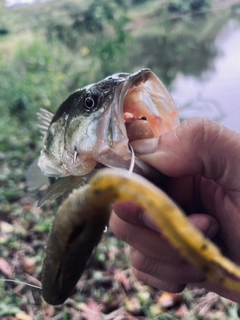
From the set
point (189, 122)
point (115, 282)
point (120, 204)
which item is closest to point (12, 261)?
point (115, 282)

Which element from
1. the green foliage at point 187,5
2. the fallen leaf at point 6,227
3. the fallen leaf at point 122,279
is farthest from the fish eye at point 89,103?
the green foliage at point 187,5

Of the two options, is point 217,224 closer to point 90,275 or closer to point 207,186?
point 207,186

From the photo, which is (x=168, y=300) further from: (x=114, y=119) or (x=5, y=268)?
(x=114, y=119)

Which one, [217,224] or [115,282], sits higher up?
[217,224]

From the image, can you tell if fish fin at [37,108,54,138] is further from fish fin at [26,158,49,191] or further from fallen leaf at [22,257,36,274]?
fallen leaf at [22,257,36,274]

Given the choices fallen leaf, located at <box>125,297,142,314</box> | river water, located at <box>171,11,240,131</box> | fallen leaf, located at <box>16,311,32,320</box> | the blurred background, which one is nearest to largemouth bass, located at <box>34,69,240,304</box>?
the blurred background

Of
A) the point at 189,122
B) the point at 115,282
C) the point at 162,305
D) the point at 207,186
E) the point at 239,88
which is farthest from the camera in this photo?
the point at 239,88
